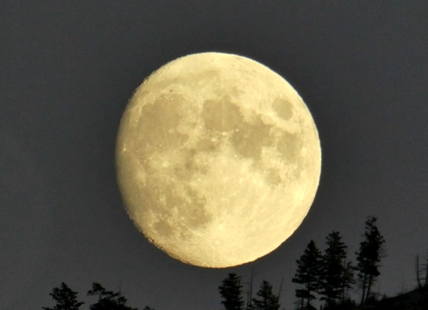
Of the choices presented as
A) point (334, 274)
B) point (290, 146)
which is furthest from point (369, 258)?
point (290, 146)

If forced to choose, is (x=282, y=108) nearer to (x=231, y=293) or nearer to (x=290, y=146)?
(x=290, y=146)

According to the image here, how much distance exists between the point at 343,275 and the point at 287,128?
34.4 metres

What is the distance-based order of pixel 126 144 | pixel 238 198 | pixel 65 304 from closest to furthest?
pixel 238 198 < pixel 126 144 < pixel 65 304

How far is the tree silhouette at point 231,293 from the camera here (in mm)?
65688

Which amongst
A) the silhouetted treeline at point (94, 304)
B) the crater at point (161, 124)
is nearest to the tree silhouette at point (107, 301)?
the silhouetted treeline at point (94, 304)

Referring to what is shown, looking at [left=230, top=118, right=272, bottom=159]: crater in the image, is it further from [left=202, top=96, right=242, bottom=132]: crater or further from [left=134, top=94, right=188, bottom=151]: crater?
[left=134, top=94, right=188, bottom=151]: crater

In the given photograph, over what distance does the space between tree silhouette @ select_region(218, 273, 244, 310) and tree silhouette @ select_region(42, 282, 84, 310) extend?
44.2ft

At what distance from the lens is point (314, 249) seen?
6812cm

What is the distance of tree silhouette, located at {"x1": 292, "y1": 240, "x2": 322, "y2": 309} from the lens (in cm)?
6710

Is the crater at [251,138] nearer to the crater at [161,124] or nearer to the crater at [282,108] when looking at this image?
the crater at [282,108]

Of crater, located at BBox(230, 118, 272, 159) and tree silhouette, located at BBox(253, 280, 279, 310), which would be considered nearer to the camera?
crater, located at BBox(230, 118, 272, 159)

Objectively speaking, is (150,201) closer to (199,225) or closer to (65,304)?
(199,225)

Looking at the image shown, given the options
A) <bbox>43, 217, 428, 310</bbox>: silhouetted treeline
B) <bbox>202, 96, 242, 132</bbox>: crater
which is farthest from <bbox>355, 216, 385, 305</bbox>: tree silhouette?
<bbox>202, 96, 242, 132</bbox>: crater

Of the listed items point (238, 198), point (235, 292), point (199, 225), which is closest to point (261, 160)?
point (238, 198)
